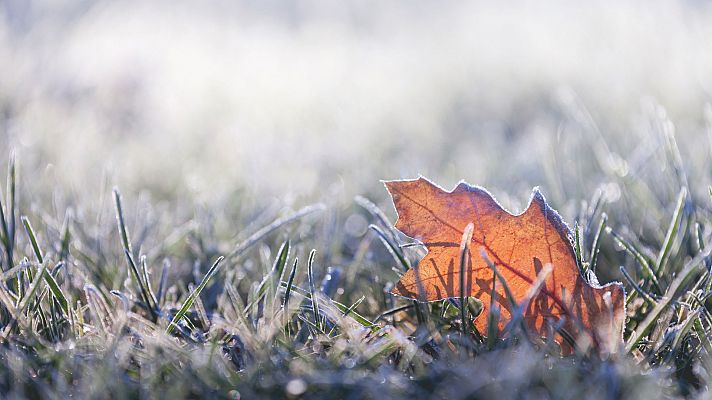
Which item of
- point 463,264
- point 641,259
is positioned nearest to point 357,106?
point 641,259

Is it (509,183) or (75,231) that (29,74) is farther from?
(509,183)

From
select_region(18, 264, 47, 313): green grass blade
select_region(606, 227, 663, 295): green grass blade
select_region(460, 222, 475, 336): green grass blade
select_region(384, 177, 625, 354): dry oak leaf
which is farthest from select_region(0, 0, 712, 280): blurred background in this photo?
select_region(18, 264, 47, 313): green grass blade

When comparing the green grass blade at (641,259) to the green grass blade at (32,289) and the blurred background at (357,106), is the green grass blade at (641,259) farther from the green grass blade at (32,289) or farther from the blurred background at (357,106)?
the green grass blade at (32,289)

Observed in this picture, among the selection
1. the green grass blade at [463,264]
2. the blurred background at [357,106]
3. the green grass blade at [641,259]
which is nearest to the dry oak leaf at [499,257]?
the green grass blade at [463,264]

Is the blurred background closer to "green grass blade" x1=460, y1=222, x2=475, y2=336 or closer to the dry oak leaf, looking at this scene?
the dry oak leaf

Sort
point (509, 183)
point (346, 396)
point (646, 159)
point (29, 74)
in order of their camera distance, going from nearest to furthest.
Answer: point (346, 396) → point (646, 159) → point (509, 183) → point (29, 74)

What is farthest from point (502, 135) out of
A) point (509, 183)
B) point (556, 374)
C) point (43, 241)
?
point (556, 374)

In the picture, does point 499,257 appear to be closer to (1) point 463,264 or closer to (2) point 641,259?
(1) point 463,264
